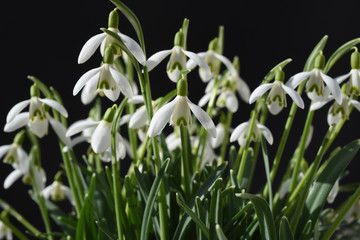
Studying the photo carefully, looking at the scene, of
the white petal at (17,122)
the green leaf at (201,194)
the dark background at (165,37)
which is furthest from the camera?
the dark background at (165,37)

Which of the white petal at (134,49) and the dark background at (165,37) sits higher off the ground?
the white petal at (134,49)

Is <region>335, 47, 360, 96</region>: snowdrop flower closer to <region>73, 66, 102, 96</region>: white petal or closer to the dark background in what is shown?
<region>73, 66, 102, 96</region>: white petal

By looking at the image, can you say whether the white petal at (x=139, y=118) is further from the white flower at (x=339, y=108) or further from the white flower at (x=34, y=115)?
the white flower at (x=339, y=108)

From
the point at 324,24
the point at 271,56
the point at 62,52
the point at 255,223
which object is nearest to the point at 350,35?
the point at 324,24

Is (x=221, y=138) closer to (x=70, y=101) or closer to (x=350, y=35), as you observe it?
(x=70, y=101)

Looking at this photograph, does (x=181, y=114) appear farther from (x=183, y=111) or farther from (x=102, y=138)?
(x=102, y=138)

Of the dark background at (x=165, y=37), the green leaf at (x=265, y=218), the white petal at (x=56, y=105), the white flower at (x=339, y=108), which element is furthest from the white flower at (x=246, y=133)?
the dark background at (x=165, y=37)

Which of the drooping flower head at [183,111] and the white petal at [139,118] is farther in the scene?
the white petal at [139,118]
